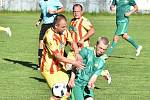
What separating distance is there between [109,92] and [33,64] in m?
4.42

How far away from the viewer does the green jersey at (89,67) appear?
30.0ft

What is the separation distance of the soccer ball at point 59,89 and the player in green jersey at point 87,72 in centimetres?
14

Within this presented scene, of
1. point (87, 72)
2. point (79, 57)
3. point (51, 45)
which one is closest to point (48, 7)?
→ point (51, 45)

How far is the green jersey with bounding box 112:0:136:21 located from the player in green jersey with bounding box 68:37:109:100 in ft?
26.7

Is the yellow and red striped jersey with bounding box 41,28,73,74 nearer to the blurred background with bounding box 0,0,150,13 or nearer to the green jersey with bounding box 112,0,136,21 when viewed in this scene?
the green jersey with bounding box 112,0,136,21

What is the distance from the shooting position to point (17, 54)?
18.5 m

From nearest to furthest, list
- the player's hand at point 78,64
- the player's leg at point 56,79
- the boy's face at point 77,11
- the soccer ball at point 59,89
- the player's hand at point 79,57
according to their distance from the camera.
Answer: the player's hand at point 78,64 < the player's hand at point 79,57 < the soccer ball at point 59,89 < the player's leg at point 56,79 < the boy's face at point 77,11

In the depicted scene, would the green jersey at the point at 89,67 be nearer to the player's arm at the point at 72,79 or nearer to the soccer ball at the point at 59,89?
the player's arm at the point at 72,79

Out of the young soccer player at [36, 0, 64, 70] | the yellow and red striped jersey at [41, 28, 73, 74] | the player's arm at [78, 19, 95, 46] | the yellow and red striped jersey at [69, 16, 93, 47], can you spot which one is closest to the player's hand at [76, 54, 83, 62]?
the yellow and red striped jersey at [41, 28, 73, 74]

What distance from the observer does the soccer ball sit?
29.9 ft

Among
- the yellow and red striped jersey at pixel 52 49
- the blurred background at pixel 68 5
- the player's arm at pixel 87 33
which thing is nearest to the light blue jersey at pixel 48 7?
the player's arm at pixel 87 33

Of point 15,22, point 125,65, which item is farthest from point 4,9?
point 125,65

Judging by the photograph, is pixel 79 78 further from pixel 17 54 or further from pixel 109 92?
pixel 17 54

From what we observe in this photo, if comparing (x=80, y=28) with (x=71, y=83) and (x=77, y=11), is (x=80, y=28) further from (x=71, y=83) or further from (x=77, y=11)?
(x=71, y=83)
